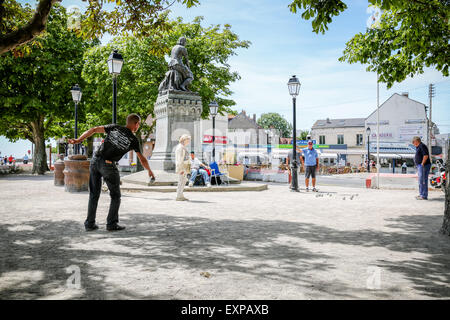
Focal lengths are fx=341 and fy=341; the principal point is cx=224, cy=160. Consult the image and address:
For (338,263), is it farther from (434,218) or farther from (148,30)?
(148,30)

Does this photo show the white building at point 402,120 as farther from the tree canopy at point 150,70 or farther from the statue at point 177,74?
the statue at point 177,74

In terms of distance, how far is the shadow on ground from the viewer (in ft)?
10.1

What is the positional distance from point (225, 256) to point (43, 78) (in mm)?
25169

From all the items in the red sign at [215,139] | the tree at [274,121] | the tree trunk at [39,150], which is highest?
the tree at [274,121]

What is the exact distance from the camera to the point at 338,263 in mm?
3799

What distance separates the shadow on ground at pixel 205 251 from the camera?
10.1ft

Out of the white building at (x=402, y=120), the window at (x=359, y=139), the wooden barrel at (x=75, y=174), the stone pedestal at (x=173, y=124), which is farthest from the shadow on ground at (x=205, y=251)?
the window at (x=359, y=139)

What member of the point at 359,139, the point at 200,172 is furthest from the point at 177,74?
the point at 359,139

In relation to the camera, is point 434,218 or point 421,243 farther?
point 434,218

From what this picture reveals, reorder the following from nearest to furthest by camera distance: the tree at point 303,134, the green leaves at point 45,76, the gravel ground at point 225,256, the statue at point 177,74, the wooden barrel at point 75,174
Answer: the gravel ground at point 225,256, the wooden barrel at point 75,174, the statue at point 177,74, the green leaves at point 45,76, the tree at point 303,134

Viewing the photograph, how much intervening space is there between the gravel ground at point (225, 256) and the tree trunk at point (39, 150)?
2146cm

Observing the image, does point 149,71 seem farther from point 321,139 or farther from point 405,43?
point 321,139

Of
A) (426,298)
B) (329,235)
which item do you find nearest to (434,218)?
(329,235)

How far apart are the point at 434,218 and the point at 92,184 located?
21.5 feet
